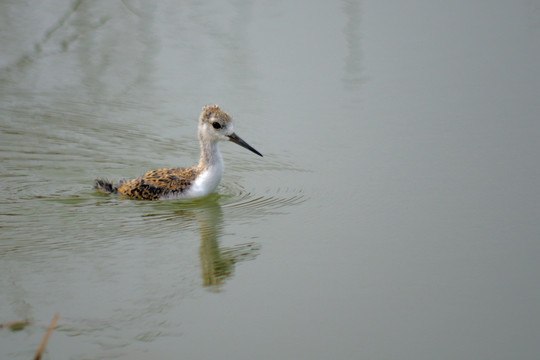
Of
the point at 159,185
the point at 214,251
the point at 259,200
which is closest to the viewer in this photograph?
the point at 214,251

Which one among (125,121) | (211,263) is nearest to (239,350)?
(211,263)

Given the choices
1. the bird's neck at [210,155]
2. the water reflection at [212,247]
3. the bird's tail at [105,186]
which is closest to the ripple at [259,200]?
the water reflection at [212,247]

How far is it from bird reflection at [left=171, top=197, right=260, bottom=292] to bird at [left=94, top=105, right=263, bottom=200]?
1.41 ft

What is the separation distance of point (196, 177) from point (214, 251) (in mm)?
1988

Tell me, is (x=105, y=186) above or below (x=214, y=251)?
above

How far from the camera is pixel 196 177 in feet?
26.2

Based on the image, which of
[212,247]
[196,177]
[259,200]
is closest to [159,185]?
[196,177]

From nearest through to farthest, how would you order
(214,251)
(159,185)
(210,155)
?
(214,251) < (159,185) < (210,155)

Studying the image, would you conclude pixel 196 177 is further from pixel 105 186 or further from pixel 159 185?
pixel 105 186

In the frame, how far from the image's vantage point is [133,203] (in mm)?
7762

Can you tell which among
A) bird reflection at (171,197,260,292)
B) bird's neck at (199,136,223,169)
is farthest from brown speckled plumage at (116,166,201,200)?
bird reflection at (171,197,260,292)

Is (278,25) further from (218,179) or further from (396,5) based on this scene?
(218,179)

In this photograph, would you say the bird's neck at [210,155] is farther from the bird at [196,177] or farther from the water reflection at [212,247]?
the water reflection at [212,247]

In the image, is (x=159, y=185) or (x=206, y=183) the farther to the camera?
(x=206, y=183)
